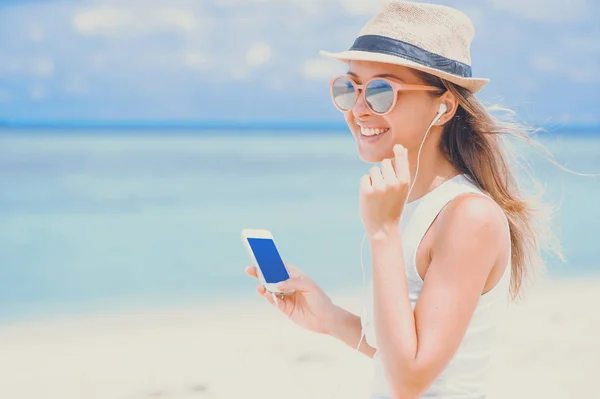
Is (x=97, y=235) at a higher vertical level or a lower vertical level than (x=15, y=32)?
lower

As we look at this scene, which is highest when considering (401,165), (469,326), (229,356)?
(229,356)

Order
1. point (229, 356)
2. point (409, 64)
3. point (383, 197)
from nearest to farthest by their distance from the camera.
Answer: point (383, 197)
point (409, 64)
point (229, 356)

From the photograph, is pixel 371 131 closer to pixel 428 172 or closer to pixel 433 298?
pixel 428 172

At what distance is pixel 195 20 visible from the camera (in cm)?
2298

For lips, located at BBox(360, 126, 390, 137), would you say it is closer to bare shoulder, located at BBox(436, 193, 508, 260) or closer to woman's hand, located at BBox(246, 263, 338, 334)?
bare shoulder, located at BBox(436, 193, 508, 260)

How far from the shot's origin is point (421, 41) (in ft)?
4.90

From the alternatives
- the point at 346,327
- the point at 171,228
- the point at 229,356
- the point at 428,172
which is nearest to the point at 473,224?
the point at 428,172

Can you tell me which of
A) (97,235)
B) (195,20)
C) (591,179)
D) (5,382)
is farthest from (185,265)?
(195,20)

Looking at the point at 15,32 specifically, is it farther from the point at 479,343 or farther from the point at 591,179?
the point at 479,343

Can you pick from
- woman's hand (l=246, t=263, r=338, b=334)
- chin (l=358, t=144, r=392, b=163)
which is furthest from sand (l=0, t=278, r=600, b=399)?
chin (l=358, t=144, r=392, b=163)

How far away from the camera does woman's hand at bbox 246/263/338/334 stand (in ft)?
5.92

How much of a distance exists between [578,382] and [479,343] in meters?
2.37

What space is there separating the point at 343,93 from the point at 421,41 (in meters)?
0.17

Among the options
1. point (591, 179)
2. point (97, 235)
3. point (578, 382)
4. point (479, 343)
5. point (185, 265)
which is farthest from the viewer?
point (591, 179)
